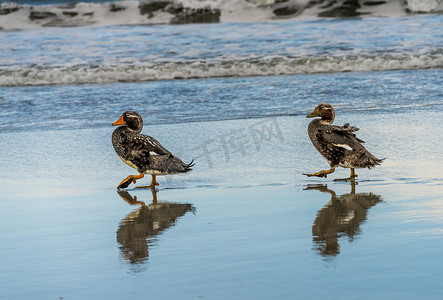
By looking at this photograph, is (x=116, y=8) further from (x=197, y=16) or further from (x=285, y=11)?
(x=285, y=11)

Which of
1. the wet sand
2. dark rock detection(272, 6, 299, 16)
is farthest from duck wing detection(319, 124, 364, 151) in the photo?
dark rock detection(272, 6, 299, 16)

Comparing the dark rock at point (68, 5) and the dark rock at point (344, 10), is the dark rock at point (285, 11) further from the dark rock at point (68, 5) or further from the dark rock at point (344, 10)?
the dark rock at point (68, 5)

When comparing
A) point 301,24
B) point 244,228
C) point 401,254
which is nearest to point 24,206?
point 244,228

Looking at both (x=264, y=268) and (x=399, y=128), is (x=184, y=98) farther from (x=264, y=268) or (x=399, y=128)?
(x=264, y=268)

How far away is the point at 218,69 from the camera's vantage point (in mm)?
14734

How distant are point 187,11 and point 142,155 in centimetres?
2099

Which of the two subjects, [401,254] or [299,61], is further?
[299,61]

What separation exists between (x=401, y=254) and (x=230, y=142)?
14.0 feet

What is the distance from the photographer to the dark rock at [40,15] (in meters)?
26.4

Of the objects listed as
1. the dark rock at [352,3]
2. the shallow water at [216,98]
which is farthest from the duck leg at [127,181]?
the dark rock at [352,3]

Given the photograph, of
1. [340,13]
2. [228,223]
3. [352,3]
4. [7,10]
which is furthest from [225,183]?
[7,10]

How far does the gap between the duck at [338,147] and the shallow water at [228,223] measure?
6.5 inches

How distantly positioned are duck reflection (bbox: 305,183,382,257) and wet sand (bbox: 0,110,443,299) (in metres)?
0.01

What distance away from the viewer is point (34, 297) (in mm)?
3592
